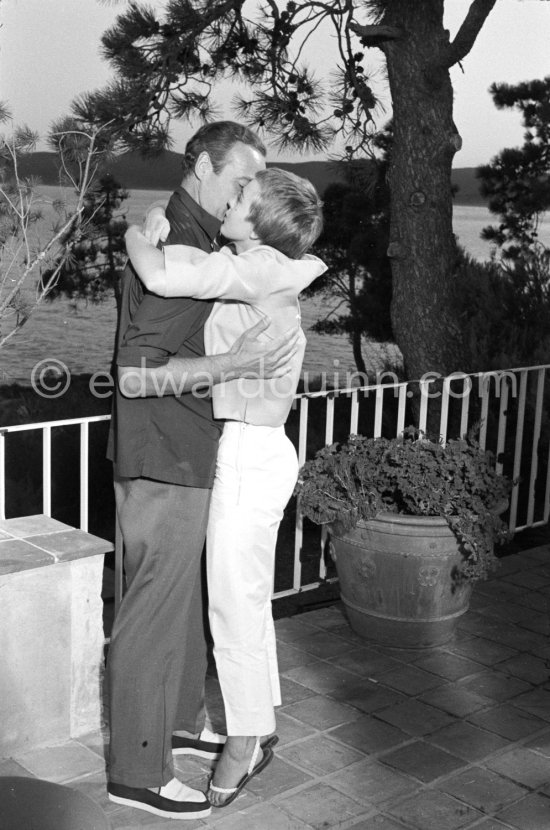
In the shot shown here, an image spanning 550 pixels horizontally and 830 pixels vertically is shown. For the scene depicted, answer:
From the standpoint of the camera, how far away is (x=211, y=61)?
7.87 metres

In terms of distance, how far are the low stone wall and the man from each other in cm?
38

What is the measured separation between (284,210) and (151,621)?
100 cm

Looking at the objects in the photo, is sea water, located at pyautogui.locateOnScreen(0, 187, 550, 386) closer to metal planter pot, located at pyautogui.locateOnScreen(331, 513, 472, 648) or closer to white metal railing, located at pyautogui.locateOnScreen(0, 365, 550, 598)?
white metal railing, located at pyautogui.locateOnScreen(0, 365, 550, 598)

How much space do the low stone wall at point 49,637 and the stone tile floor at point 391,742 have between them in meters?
0.07

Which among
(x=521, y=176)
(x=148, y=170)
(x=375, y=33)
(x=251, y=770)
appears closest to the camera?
(x=251, y=770)

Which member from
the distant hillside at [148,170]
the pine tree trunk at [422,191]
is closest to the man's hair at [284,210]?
the distant hillside at [148,170]

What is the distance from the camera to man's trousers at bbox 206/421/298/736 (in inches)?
93.1

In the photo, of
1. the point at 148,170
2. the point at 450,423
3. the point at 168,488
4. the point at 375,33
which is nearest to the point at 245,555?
the point at 168,488

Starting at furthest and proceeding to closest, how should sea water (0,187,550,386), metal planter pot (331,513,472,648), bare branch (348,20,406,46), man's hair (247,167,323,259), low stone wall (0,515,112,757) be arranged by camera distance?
sea water (0,187,550,386), bare branch (348,20,406,46), metal planter pot (331,513,472,648), low stone wall (0,515,112,757), man's hair (247,167,323,259)

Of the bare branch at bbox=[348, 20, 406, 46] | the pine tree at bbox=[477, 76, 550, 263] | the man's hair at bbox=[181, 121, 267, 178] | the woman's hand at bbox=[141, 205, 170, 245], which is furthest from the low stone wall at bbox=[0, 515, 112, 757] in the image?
the pine tree at bbox=[477, 76, 550, 263]

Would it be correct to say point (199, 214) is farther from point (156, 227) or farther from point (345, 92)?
point (345, 92)

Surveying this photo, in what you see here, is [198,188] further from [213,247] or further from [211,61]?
[211,61]

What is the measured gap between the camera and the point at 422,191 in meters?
7.88

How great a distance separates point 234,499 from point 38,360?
8.87 meters
